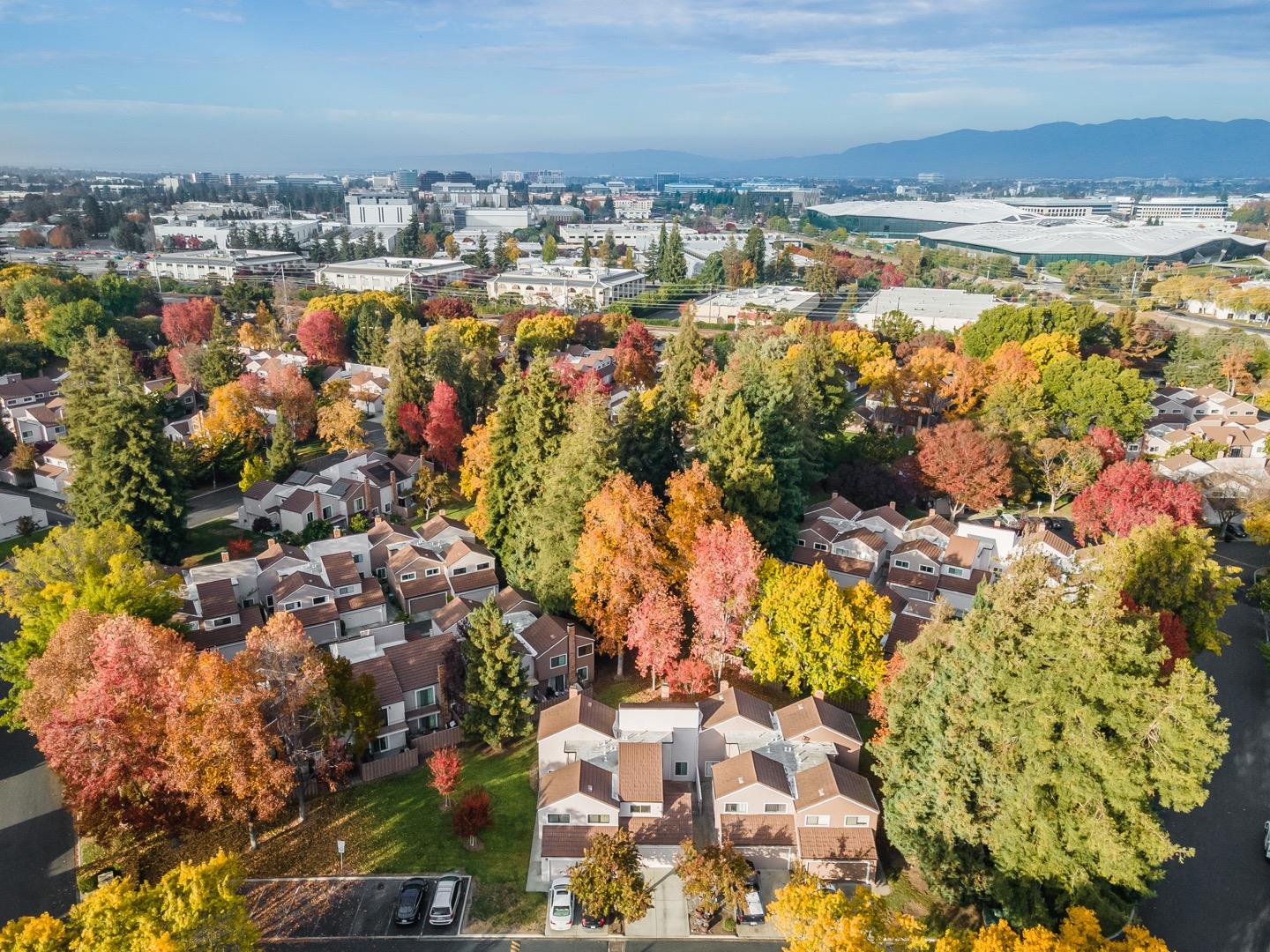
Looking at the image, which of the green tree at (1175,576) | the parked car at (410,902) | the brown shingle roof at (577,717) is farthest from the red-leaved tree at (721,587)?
the green tree at (1175,576)

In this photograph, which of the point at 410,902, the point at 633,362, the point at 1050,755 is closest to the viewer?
the point at 1050,755

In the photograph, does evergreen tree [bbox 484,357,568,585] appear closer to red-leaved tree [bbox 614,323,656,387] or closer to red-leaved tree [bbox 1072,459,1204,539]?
red-leaved tree [bbox 1072,459,1204,539]

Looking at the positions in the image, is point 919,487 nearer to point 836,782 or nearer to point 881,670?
point 881,670

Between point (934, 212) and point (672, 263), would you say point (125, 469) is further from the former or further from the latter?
point (934, 212)

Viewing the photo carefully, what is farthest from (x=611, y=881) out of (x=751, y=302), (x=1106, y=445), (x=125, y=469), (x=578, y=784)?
(x=751, y=302)

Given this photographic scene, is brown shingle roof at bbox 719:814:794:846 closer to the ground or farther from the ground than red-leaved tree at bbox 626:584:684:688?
closer to the ground

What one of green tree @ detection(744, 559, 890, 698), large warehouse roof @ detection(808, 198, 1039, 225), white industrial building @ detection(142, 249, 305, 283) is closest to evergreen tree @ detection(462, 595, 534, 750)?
green tree @ detection(744, 559, 890, 698)
